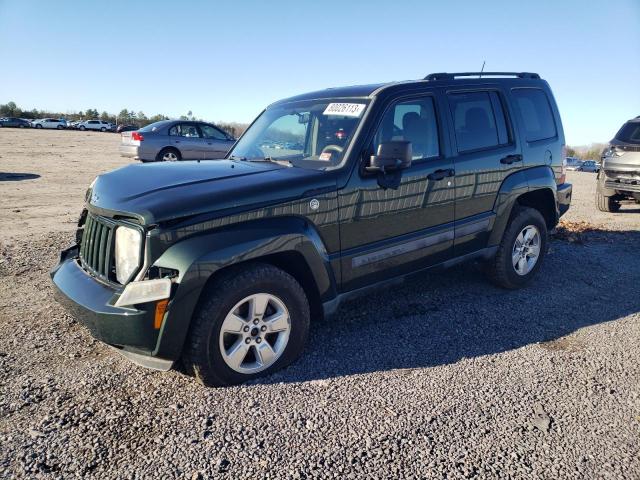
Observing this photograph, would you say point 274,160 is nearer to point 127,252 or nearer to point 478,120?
point 127,252

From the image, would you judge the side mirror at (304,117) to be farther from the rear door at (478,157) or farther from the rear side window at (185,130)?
the rear side window at (185,130)

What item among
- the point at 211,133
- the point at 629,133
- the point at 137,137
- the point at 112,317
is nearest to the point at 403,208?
the point at 112,317

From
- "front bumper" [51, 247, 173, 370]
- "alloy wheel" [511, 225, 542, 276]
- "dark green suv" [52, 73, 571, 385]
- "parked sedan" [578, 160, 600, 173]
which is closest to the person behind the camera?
"front bumper" [51, 247, 173, 370]

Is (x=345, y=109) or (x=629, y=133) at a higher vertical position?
(x=629, y=133)

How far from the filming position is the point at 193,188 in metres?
3.11

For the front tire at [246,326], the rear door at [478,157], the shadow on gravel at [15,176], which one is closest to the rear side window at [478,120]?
the rear door at [478,157]

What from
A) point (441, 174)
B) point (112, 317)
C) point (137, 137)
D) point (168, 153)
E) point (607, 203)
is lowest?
point (112, 317)

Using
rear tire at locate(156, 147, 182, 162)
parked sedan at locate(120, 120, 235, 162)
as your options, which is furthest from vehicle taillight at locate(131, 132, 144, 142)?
rear tire at locate(156, 147, 182, 162)

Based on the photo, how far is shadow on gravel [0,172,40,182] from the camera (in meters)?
11.9

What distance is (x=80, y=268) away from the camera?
3.43 metres

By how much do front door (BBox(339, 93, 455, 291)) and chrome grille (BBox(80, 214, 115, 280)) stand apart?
5.19 ft

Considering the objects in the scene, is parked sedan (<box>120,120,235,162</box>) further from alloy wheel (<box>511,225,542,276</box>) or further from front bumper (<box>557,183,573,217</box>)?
alloy wheel (<box>511,225,542,276</box>)

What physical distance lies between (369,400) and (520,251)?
2879 mm

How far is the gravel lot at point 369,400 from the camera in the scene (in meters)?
2.45
